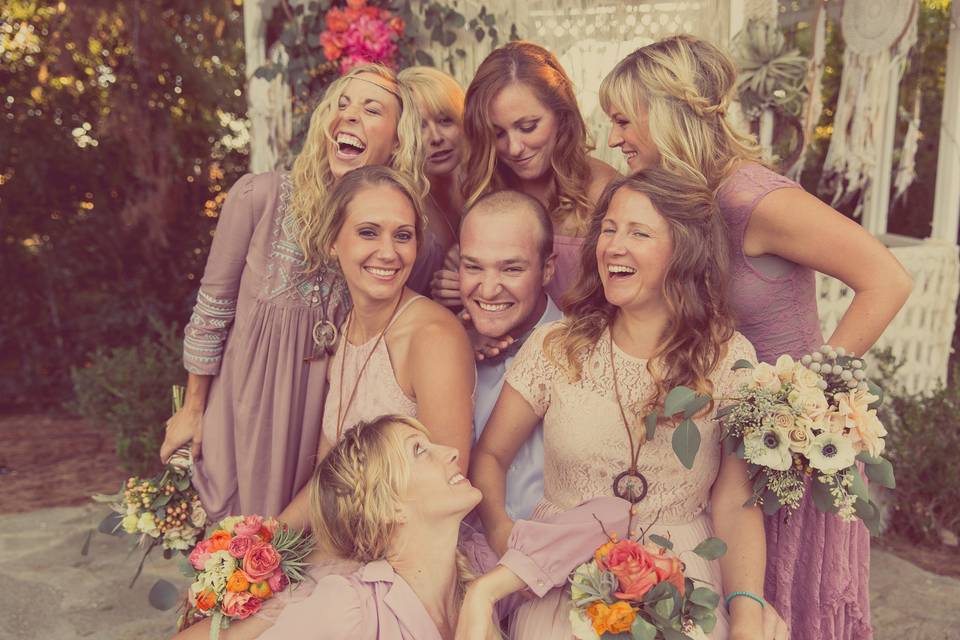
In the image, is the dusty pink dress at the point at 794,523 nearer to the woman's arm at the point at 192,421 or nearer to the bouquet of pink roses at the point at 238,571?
the bouquet of pink roses at the point at 238,571

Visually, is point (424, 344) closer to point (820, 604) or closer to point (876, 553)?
point (820, 604)

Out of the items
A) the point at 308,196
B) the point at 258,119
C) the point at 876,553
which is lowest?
the point at 876,553

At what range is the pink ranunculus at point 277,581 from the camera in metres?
2.25

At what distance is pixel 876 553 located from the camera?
16.4ft

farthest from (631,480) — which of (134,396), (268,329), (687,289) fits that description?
(134,396)

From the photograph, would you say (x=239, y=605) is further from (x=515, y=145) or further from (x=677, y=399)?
(x=515, y=145)

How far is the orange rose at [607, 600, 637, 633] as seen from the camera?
1909 mm

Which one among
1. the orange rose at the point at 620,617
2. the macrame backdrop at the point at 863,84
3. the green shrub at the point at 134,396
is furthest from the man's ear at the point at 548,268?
the green shrub at the point at 134,396

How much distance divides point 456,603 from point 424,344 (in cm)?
67

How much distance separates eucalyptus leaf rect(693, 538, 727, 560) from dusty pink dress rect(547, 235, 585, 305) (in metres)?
1.08

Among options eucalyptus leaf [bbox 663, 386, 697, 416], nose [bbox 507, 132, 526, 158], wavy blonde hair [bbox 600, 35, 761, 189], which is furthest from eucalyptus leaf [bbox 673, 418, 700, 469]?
nose [bbox 507, 132, 526, 158]

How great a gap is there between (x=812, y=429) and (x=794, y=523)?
509 mm

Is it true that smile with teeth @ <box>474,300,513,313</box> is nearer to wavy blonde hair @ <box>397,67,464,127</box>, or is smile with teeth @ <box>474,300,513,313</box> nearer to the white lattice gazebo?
wavy blonde hair @ <box>397,67,464,127</box>

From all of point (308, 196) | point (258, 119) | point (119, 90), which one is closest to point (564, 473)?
point (308, 196)
